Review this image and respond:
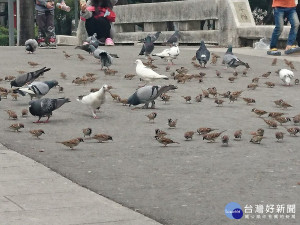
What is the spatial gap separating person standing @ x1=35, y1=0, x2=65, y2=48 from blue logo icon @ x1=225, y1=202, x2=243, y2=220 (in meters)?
18.7

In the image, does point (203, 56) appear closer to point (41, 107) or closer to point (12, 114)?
point (12, 114)

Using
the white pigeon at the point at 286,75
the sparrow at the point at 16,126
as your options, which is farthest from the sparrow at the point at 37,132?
the white pigeon at the point at 286,75

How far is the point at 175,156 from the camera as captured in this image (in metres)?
10.0

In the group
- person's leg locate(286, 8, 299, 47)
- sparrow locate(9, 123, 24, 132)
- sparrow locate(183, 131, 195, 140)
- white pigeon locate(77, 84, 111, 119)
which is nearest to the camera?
sparrow locate(183, 131, 195, 140)

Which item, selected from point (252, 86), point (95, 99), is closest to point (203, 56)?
point (252, 86)

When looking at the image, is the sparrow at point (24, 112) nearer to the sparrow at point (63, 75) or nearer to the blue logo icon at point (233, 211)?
the sparrow at point (63, 75)

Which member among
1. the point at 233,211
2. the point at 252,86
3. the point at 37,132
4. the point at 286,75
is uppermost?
the point at 233,211

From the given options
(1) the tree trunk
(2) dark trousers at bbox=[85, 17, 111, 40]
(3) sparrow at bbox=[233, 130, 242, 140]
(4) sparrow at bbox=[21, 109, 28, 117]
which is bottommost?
(1) the tree trunk

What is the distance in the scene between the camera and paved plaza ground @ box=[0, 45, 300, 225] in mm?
7832

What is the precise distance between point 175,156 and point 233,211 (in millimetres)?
2697

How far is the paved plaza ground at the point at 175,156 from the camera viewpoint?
308 inches

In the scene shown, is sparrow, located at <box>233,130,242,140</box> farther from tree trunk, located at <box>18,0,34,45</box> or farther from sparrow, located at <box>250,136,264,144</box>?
tree trunk, located at <box>18,0,34,45</box>

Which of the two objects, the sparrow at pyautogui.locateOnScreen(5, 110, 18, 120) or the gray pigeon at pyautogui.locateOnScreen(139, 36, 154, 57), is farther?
the gray pigeon at pyautogui.locateOnScreen(139, 36, 154, 57)

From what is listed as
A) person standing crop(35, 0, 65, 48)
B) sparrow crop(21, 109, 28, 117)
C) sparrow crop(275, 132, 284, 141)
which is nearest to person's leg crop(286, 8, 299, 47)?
person standing crop(35, 0, 65, 48)
